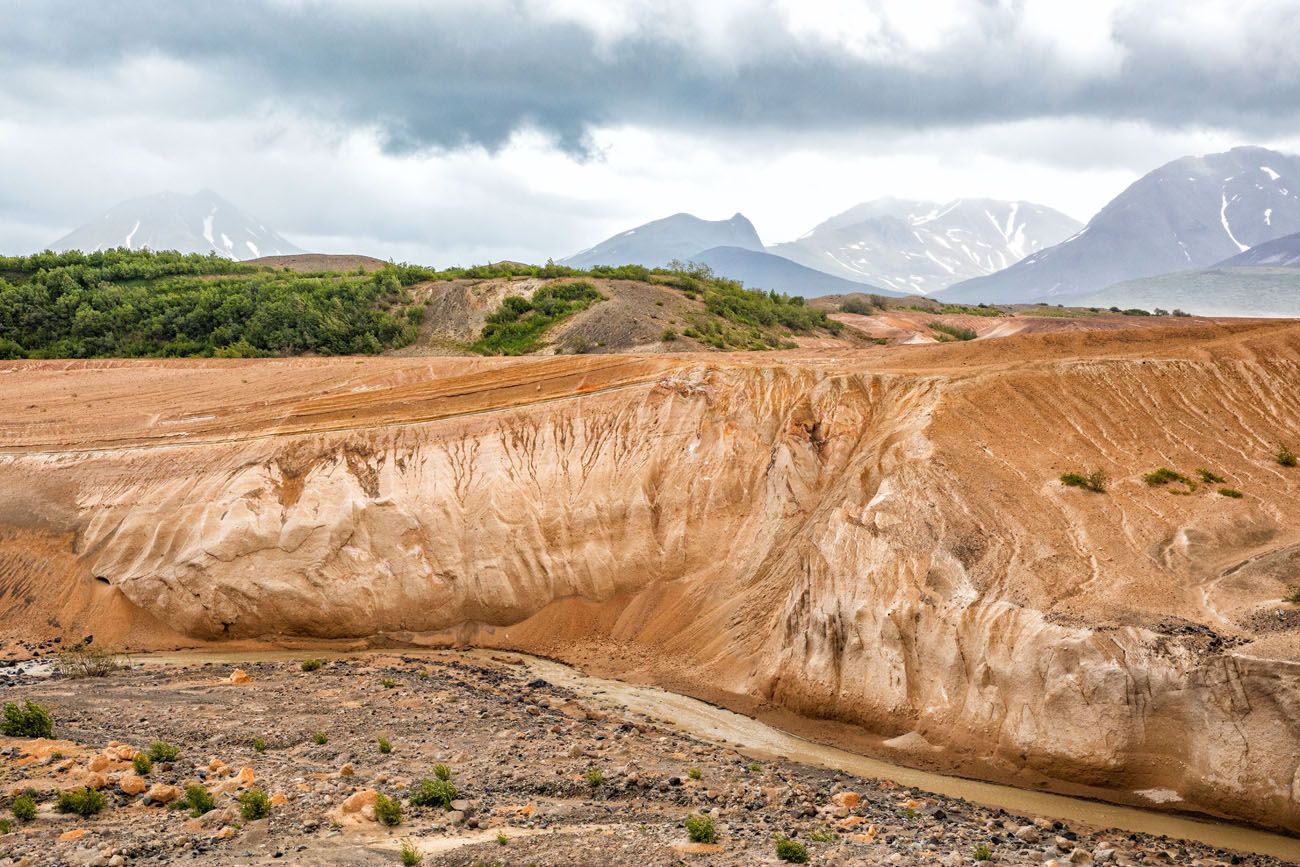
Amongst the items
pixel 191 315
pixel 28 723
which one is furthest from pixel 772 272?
pixel 28 723

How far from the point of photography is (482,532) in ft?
79.6

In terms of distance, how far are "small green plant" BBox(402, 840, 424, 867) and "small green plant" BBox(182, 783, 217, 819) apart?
2823 millimetres

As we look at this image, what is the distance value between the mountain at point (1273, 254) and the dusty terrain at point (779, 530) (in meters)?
84.8

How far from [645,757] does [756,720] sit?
11.7 ft

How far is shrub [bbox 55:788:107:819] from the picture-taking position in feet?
39.1

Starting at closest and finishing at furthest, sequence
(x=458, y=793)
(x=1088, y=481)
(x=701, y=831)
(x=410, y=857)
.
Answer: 1. (x=410, y=857)
2. (x=701, y=831)
3. (x=458, y=793)
4. (x=1088, y=481)

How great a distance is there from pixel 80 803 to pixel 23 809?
0.59 metres

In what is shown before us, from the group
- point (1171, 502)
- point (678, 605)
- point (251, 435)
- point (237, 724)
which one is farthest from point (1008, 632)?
point (251, 435)

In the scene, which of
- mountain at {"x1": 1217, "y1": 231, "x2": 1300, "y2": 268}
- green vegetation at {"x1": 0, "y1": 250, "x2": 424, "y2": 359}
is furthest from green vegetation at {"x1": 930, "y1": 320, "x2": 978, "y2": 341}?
mountain at {"x1": 1217, "y1": 231, "x2": 1300, "y2": 268}

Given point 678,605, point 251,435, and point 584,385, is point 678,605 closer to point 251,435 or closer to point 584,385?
point 584,385

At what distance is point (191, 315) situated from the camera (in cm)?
4153

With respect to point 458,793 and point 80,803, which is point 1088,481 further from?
point 80,803

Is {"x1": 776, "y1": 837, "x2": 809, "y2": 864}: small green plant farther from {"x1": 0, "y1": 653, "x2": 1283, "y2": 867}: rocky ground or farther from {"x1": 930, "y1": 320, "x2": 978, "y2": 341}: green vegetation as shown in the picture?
{"x1": 930, "y1": 320, "x2": 978, "y2": 341}: green vegetation

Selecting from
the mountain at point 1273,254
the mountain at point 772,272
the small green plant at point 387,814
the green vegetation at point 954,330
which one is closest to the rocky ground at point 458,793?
the small green plant at point 387,814
